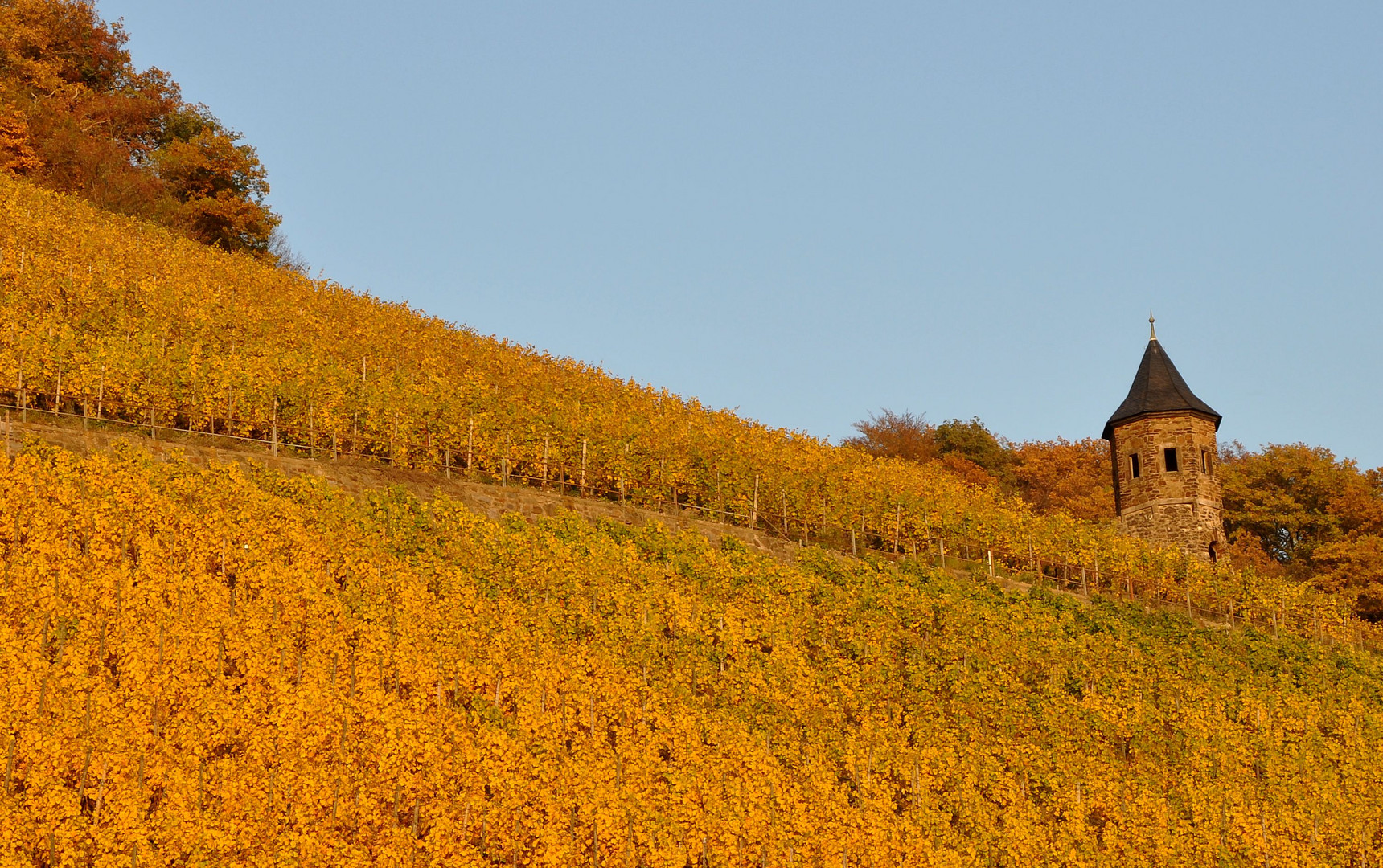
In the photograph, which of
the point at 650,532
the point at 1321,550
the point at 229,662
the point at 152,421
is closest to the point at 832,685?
the point at 650,532

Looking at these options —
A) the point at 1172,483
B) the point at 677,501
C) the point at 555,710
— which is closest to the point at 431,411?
the point at 677,501

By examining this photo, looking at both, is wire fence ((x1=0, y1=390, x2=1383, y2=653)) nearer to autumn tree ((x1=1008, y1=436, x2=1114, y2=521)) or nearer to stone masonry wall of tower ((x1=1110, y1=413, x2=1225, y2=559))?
stone masonry wall of tower ((x1=1110, y1=413, x2=1225, y2=559))

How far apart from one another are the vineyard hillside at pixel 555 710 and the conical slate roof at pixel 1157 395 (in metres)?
14.9

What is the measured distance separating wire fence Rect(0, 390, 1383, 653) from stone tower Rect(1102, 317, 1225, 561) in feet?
14.2

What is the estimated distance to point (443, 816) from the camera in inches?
575

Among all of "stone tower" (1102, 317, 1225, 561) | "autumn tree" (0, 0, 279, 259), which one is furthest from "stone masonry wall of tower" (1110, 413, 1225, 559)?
"autumn tree" (0, 0, 279, 259)

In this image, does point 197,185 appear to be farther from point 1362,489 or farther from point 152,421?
point 1362,489

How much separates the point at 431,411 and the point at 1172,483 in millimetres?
22868

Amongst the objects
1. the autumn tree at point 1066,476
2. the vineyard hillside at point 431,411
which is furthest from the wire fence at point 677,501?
the autumn tree at point 1066,476

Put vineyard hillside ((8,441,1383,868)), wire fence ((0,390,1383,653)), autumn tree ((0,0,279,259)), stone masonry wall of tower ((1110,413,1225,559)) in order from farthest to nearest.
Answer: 1. autumn tree ((0,0,279,259))
2. stone masonry wall of tower ((1110,413,1225,559))
3. wire fence ((0,390,1383,653))
4. vineyard hillside ((8,441,1383,868))

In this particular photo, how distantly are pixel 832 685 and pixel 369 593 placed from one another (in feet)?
24.4

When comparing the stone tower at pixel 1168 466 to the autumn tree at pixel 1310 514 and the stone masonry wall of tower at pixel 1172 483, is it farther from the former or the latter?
the autumn tree at pixel 1310 514

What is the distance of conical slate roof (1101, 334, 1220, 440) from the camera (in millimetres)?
39625

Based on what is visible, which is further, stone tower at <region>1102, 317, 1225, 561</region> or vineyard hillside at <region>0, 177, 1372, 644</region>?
stone tower at <region>1102, 317, 1225, 561</region>
